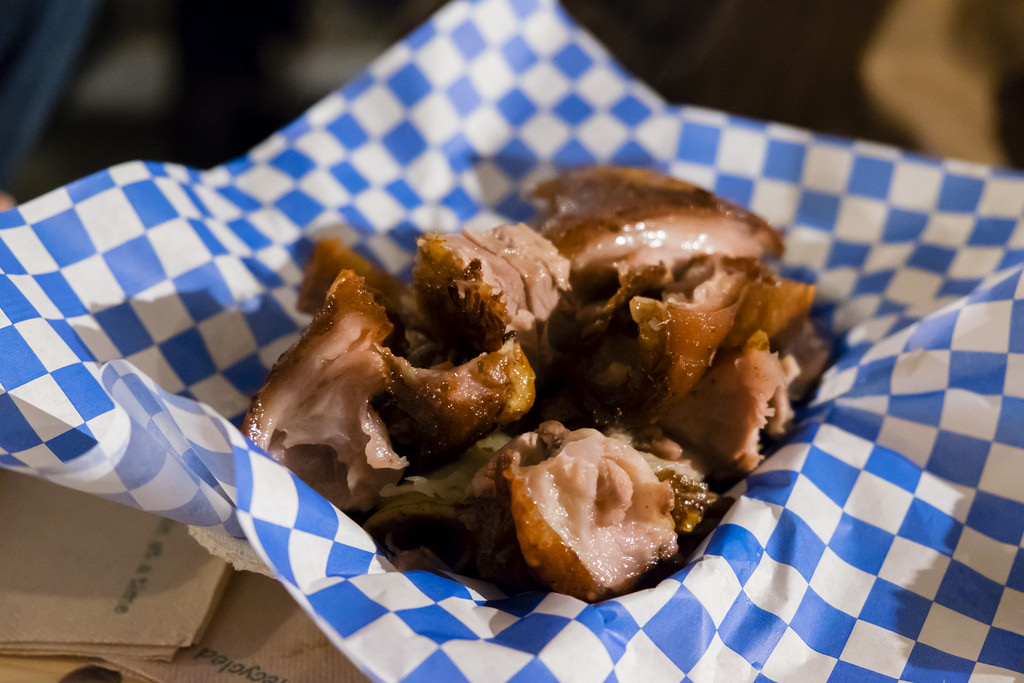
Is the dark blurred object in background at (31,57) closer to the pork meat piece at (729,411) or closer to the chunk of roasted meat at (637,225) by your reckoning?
the chunk of roasted meat at (637,225)

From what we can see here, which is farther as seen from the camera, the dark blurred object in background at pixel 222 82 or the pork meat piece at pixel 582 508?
the dark blurred object in background at pixel 222 82

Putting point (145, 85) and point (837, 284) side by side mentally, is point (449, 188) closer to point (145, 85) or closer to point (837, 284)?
point (837, 284)

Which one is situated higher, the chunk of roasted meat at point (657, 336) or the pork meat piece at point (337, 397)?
the pork meat piece at point (337, 397)

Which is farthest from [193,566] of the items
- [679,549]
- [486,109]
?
[486,109]

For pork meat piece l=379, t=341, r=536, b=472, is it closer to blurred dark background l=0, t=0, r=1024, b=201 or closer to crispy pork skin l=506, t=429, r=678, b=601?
crispy pork skin l=506, t=429, r=678, b=601

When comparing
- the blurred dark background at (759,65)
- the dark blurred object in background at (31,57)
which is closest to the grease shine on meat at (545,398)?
the blurred dark background at (759,65)

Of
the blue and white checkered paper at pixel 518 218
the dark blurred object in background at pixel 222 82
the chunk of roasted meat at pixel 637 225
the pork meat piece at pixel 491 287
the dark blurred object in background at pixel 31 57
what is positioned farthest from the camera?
the dark blurred object in background at pixel 222 82

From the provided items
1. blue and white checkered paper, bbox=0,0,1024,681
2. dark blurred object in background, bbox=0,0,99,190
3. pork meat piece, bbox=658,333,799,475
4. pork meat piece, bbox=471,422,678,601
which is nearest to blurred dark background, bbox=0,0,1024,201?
dark blurred object in background, bbox=0,0,99,190
